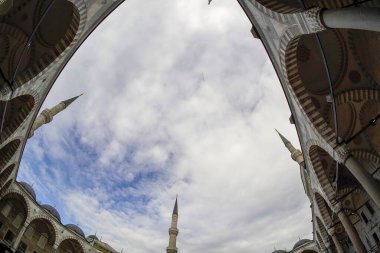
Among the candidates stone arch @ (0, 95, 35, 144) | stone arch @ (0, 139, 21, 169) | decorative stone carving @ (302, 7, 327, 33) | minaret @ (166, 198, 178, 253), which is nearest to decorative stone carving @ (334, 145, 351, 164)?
decorative stone carving @ (302, 7, 327, 33)

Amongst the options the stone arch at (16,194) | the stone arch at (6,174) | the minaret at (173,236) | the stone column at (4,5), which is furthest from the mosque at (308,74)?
the minaret at (173,236)

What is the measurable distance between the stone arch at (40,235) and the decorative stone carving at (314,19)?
22.3 metres

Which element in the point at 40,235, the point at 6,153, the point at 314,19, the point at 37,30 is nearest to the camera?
the point at 314,19

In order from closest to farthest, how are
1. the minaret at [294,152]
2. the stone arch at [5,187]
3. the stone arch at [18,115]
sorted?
the stone arch at [18,115] → the stone arch at [5,187] → the minaret at [294,152]

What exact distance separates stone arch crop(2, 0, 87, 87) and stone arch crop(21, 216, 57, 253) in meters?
14.6

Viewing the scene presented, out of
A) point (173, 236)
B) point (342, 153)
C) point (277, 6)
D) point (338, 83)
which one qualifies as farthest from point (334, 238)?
point (173, 236)

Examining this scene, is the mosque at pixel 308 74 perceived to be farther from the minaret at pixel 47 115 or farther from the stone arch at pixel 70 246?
the stone arch at pixel 70 246

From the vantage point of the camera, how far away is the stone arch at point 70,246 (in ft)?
75.7

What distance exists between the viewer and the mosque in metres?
7.70

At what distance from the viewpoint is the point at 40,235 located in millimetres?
21562

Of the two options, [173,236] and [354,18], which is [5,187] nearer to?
[173,236]

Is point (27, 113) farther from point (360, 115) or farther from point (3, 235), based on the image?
point (360, 115)

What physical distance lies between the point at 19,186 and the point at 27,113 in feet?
35.7

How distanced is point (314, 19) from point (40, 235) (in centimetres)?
2441
